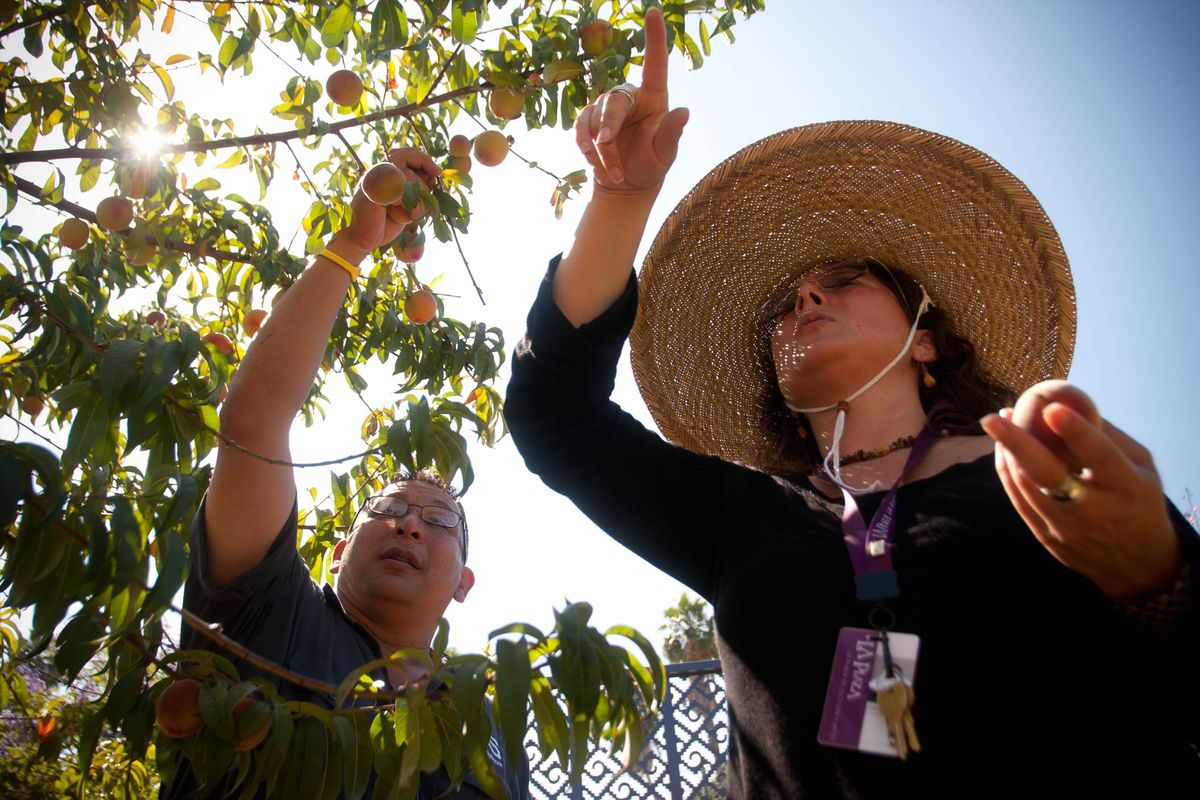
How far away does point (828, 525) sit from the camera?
1.33 metres

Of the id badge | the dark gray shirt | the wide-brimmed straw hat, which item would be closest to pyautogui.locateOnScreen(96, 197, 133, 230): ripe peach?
the dark gray shirt

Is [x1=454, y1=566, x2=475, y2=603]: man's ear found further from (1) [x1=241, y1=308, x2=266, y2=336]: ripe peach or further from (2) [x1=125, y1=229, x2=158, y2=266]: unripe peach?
(2) [x1=125, y1=229, x2=158, y2=266]: unripe peach

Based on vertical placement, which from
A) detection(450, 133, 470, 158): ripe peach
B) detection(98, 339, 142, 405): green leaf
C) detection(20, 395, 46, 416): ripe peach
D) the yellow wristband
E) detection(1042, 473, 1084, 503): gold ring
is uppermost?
detection(450, 133, 470, 158): ripe peach

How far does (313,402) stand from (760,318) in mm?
2001

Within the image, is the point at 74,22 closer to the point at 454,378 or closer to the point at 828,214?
the point at 454,378

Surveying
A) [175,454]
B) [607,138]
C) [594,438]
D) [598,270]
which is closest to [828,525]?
[594,438]

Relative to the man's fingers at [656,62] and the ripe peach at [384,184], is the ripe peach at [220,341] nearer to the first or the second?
the ripe peach at [384,184]

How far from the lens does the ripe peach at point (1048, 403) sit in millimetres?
896

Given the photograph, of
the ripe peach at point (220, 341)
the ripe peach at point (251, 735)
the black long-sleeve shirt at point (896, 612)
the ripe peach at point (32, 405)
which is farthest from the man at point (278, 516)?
the ripe peach at point (32, 405)

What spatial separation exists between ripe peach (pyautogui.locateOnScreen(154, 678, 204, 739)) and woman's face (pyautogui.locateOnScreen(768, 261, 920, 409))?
1.16 meters

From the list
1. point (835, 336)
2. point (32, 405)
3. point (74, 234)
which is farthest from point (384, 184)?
point (32, 405)

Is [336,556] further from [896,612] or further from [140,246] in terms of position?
[896,612]

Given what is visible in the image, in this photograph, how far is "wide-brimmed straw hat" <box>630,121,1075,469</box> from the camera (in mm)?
1959

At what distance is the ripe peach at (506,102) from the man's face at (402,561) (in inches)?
43.2
